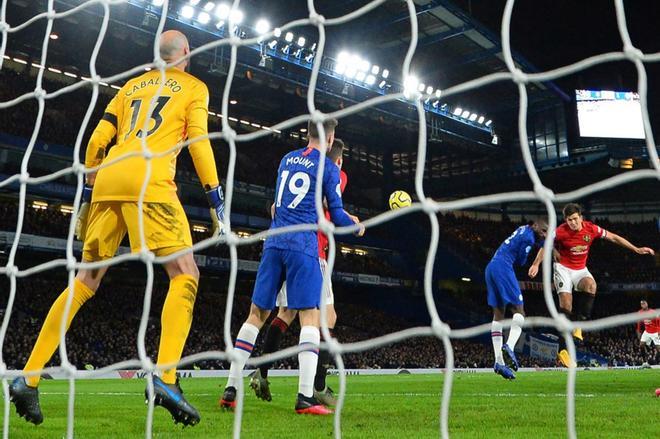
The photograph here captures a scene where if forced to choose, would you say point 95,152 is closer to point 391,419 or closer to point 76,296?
point 76,296

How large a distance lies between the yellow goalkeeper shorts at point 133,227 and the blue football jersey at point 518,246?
5.67 metres

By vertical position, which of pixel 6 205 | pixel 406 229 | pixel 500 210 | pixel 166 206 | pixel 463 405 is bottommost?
pixel 463 405

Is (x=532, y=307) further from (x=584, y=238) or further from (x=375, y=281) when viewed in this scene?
(x=584, y=238)

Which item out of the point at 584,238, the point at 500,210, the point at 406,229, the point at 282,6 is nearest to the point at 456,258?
the point at 406,229

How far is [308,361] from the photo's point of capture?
13.3 feet

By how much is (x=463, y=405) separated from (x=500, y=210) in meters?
35.1

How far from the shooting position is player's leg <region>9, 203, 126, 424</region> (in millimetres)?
3232

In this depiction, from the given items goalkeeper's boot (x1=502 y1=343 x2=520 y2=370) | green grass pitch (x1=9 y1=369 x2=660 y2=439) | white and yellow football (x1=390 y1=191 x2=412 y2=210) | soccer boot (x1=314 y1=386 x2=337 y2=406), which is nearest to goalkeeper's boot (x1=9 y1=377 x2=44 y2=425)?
green grass pitch (x1=9 y1=369 x2=660 y2=439)

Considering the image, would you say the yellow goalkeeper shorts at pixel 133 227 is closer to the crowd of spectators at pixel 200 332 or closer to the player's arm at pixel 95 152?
the player's arm at pixel 95 152

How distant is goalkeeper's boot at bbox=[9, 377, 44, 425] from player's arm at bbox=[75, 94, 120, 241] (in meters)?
0.84

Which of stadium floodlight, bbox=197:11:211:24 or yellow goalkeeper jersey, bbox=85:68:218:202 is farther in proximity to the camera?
stadium floodlight, bbox=197:11:211:24

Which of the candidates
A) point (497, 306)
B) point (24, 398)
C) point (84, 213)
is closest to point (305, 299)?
point (84, 213)

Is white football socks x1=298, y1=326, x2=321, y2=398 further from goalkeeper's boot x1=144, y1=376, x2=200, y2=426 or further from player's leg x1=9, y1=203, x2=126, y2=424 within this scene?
player's leg x1=9, y1=203, x2=126, y2=424

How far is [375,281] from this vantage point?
29172mm
